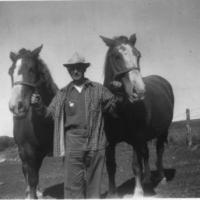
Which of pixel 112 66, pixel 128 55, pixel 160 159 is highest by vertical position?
pixel 128 55

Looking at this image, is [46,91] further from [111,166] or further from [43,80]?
[111,166]

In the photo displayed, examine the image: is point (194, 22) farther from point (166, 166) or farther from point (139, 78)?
point (166, 166)

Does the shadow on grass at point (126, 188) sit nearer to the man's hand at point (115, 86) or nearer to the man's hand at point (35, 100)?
the man's hand at point (115, 86)

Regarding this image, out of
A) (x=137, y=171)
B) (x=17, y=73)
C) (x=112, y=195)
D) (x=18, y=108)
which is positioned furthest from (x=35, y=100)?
(x=112, y=195)

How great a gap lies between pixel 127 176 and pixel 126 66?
3770 mm

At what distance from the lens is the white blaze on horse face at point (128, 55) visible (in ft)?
17.4

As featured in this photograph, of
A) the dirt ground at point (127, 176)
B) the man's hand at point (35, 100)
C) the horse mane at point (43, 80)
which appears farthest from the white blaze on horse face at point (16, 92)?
the dirt ground at point (127, 176)

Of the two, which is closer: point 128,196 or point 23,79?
point 23,79

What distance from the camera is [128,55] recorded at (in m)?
5.38

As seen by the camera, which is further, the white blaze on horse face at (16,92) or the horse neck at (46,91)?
the horse neck at (46,91)

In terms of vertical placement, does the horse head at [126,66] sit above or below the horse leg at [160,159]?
above

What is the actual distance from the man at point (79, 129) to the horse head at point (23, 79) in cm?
17

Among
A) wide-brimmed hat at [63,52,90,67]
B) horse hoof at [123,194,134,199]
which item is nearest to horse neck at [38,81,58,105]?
Result: wide-brimmed hat at [63,52,90,67]

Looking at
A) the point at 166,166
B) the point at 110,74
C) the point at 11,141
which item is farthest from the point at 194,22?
the point at 11,141
